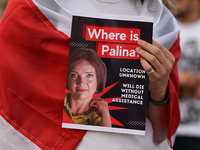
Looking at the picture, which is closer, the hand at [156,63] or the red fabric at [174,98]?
the hand at [156,63]

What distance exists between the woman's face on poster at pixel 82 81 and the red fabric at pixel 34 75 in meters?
0.09

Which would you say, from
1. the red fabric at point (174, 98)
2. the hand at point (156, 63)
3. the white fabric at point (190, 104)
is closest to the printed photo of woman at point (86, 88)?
the hand at point (156, 63)

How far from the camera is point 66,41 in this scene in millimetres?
1045

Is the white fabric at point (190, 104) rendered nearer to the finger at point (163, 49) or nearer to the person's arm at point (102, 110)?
the finger at point (163, 49)

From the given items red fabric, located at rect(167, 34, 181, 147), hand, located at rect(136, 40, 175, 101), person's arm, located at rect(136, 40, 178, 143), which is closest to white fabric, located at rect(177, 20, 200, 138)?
red fabric, located at rect(167, 34, 181, 147)

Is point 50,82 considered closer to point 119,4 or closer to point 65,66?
point 65,66

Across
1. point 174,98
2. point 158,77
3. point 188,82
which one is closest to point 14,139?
point 158,77

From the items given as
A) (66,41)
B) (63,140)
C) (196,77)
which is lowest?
(63,140)

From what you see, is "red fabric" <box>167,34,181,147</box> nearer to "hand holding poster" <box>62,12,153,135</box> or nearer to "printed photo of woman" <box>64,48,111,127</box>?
"hand holding poster" <box>62,12,153,135</box>

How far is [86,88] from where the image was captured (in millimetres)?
986

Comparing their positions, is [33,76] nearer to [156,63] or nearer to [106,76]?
[106,76]

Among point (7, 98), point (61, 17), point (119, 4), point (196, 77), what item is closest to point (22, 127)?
point (7, 98)

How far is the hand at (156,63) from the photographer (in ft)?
3.21

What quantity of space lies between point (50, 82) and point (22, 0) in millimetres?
364
